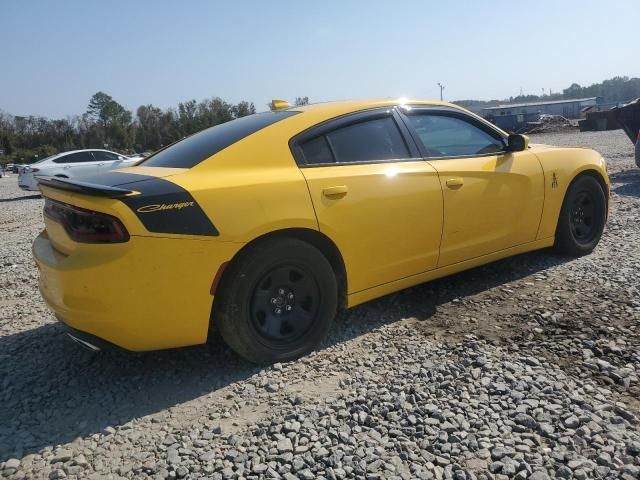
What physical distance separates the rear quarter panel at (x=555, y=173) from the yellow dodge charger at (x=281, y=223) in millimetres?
114

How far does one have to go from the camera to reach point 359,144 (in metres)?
3.59

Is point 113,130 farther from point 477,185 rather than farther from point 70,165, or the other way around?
point 477,185

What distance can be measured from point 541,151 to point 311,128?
2.34 meters

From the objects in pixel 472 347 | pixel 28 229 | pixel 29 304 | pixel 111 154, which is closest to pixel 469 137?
pixel 472 347

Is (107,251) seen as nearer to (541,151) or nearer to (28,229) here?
(541,151)

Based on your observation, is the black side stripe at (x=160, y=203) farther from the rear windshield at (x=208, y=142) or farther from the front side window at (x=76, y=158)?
the front side window at (x=76, y=158)

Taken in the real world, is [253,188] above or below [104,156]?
below

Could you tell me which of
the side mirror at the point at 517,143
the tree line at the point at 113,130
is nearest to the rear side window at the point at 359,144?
the side mirror at the point at 517,143

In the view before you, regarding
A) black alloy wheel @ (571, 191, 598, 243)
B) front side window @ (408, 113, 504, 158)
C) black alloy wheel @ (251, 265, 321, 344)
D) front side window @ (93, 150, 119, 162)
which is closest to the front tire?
black alloy wheel @ (251, 265, 321, 344)

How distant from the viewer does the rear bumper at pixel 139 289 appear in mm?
2693

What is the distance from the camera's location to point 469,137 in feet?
14.1

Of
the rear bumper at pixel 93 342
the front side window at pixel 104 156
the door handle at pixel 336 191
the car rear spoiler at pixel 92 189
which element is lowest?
the rear bumper at pixel 93 342

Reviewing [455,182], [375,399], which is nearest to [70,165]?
[455,182]

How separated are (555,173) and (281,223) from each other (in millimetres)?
2799
